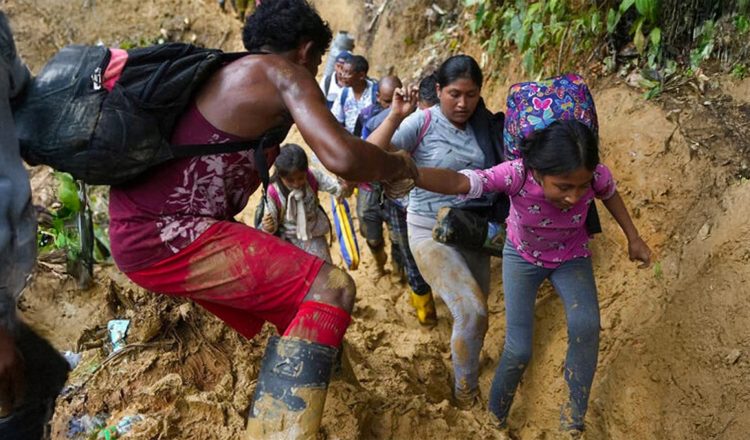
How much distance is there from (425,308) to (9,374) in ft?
12.1

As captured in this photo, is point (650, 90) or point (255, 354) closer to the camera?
point (255, 354)

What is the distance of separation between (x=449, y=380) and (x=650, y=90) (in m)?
2.51

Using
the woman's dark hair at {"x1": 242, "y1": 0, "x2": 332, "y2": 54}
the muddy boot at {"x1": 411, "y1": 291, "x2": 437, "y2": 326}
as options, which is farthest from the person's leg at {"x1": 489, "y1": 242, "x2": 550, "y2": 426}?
the muddy boot at {"x1": 411, "y1": 291, "x2": 437, "y2": 326}

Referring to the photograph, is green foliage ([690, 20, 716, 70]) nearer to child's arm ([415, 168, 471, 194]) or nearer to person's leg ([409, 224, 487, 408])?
person's leg ([409, 224, 487, 408])

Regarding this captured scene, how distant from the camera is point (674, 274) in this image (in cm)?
412

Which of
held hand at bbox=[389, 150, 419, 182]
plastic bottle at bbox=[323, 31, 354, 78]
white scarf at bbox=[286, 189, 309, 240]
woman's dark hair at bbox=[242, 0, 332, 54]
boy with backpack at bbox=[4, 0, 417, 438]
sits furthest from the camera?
plastic bottle at bbox=[323, 31, 354, 78]

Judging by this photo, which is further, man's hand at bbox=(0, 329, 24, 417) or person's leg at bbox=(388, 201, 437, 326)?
person's leg at bbox=(388, 201, 437, 326)

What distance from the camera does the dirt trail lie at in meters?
3.28

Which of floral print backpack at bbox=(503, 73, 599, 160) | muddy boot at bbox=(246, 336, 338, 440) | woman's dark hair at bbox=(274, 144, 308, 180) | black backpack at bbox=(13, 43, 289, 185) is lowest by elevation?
woman's dark hair at bbox=(274, 144, 308, 180)

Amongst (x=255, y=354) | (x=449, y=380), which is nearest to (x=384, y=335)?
(x=449, y=380)

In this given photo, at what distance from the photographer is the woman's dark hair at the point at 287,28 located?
2854mm

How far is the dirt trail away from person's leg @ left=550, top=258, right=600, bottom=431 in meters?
0.51

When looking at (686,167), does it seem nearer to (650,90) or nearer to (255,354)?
(650,90)

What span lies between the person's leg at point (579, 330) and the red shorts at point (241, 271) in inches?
57.4
